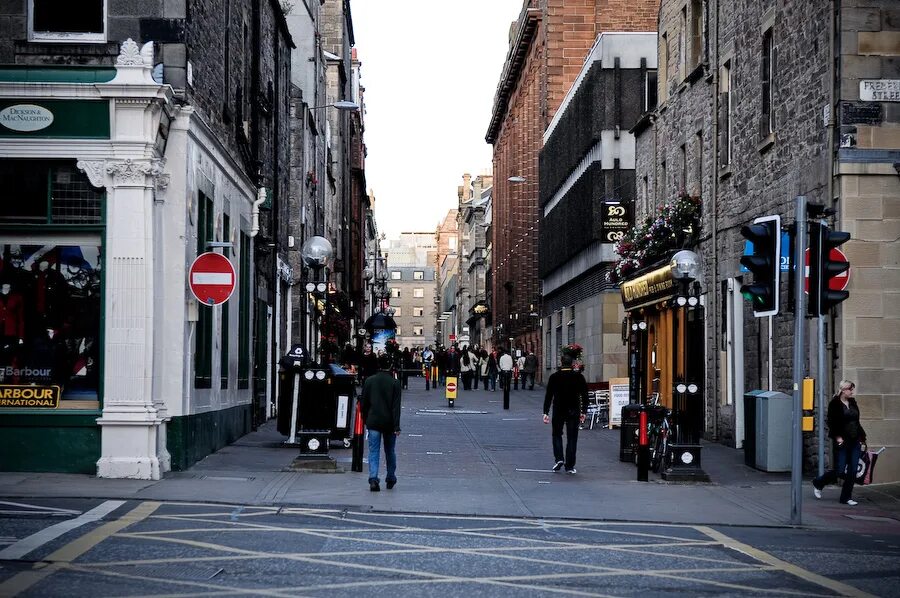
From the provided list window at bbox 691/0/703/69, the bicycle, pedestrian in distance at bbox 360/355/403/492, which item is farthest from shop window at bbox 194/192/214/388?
window at bbox 691/0/703/69

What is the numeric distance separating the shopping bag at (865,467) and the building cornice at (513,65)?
5589 centimetres

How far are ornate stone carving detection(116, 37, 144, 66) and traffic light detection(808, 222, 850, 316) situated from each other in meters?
8.36

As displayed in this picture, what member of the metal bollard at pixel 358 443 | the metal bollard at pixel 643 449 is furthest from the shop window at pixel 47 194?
the metal bollard at pixel 643 449

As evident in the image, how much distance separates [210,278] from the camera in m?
18.6

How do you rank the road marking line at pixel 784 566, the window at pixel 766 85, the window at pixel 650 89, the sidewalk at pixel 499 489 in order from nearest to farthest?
the road marking line at pixel 784 566 → the sidewalk at pixel 499 489 → the window at pixel 766 85 → the window at pixel 650 89

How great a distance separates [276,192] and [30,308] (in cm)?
1587

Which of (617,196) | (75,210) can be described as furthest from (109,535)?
A: (617,196)

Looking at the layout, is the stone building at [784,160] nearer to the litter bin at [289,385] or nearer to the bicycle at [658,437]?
the bicycle at [658,437]

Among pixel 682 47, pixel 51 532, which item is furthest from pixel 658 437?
pixel 682 47

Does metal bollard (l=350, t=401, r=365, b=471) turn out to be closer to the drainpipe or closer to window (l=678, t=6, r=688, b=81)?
the drainpipe

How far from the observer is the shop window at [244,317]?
26631mm

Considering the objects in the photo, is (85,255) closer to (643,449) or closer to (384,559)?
(643,449)

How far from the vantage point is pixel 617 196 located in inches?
1897

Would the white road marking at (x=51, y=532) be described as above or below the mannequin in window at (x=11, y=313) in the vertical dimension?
below
